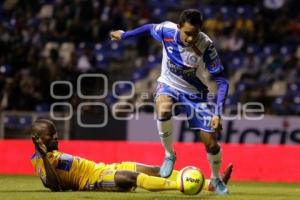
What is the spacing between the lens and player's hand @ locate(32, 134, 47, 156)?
32.8ft

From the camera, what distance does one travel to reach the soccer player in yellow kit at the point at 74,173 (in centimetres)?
997

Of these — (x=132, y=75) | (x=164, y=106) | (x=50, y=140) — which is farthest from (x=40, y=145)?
(x=132, y=75)

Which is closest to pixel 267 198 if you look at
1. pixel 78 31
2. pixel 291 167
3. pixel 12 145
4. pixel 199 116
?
pixel 199 116

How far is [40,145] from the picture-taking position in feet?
32.9

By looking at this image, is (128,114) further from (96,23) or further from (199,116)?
(199,116)

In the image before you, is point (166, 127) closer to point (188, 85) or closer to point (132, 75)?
point (188, 85)

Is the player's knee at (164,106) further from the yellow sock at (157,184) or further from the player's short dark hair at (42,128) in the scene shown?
the player's short dark hair at (42,128)

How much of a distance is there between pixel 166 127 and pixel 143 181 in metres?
1.23

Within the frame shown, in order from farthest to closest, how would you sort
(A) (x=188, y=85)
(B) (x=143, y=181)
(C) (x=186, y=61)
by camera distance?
(A) (x=188, y=85)
(C) (x=186, y=61)
(B) (x=143, y=181)

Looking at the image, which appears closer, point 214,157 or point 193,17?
point 193,17

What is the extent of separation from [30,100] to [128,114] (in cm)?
263

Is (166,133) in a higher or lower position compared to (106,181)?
higher

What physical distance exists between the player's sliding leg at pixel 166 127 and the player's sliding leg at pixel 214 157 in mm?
489

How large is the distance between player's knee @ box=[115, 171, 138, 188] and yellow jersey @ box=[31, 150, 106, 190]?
0.27 metres
